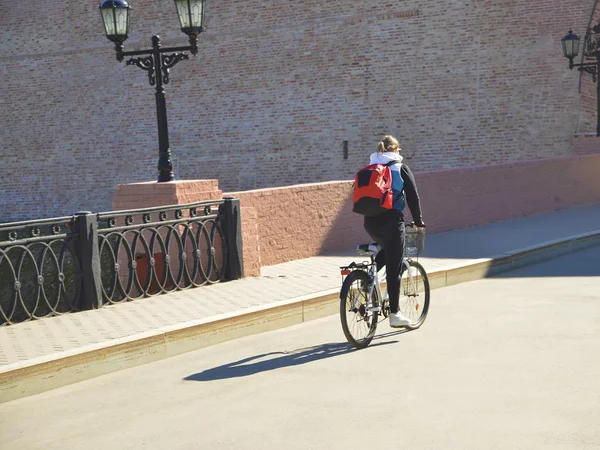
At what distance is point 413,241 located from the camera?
26.1 ft

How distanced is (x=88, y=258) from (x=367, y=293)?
2895 millimetres

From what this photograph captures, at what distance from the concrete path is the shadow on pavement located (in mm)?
15

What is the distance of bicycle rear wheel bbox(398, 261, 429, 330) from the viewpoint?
829cm

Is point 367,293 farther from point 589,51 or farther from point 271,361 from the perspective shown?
point 589,51

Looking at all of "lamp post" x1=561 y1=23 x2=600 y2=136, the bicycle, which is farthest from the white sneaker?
"lamp post" x1=561 y1=23 x2=600 y2=136

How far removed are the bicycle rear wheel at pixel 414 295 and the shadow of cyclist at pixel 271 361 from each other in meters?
0.65

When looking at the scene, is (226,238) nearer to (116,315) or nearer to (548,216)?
(116,315)

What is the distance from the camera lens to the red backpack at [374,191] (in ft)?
24.4

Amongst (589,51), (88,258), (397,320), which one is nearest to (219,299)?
(88,258)

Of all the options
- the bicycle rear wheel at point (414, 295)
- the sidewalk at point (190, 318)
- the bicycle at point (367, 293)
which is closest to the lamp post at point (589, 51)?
the sidewalk at point (190, 318)

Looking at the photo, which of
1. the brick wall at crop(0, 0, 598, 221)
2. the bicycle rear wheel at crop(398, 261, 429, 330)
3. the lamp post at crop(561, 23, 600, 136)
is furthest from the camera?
the brick wall at crop(0, 0, 598, 221)

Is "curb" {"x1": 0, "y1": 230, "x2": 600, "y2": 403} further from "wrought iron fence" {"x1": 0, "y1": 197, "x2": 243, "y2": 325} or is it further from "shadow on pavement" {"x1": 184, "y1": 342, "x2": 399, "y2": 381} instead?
"wrought iron fence" {"x1": 0, "y1": 197, "x2": 243, "y2": 325}

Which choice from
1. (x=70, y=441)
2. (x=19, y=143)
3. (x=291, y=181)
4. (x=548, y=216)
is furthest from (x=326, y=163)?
(x=70, y=441)

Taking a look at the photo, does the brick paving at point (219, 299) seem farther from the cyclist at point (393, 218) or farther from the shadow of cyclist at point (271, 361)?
the cyclist at point (393, 218)
